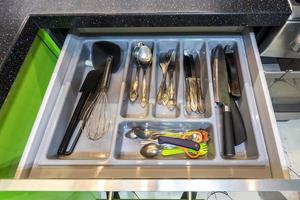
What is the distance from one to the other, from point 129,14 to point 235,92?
355 millimetres

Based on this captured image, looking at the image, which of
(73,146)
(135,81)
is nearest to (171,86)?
(135,81)

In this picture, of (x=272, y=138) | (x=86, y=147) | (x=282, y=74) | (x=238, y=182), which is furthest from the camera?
(x=282, y=74)

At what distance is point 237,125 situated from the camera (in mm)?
635

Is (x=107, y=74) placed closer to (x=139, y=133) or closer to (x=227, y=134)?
(x=139, y=133)

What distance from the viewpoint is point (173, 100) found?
2.36 ft

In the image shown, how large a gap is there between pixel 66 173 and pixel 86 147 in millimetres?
108

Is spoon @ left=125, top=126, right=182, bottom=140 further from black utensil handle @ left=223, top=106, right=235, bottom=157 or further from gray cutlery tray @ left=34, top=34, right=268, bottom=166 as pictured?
black utensil handle @ left=223, top=106, right=235, bottom=157

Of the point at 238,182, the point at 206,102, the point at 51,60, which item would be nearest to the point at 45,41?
the point at 51,60

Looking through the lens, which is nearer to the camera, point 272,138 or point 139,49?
point 272,138

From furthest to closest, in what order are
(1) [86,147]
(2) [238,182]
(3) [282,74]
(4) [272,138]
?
(3) [282,74]
(1) [86,147]
(4) [272,138]
(2) [238,182]

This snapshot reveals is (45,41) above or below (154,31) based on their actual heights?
below

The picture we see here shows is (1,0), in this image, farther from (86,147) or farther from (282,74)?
(282,74)

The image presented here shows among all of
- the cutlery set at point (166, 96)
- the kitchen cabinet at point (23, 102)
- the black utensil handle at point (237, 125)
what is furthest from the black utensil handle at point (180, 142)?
the kitchen cabinet at point (23, 102)

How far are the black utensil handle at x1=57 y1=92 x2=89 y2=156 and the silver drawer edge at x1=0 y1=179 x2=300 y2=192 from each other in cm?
19
